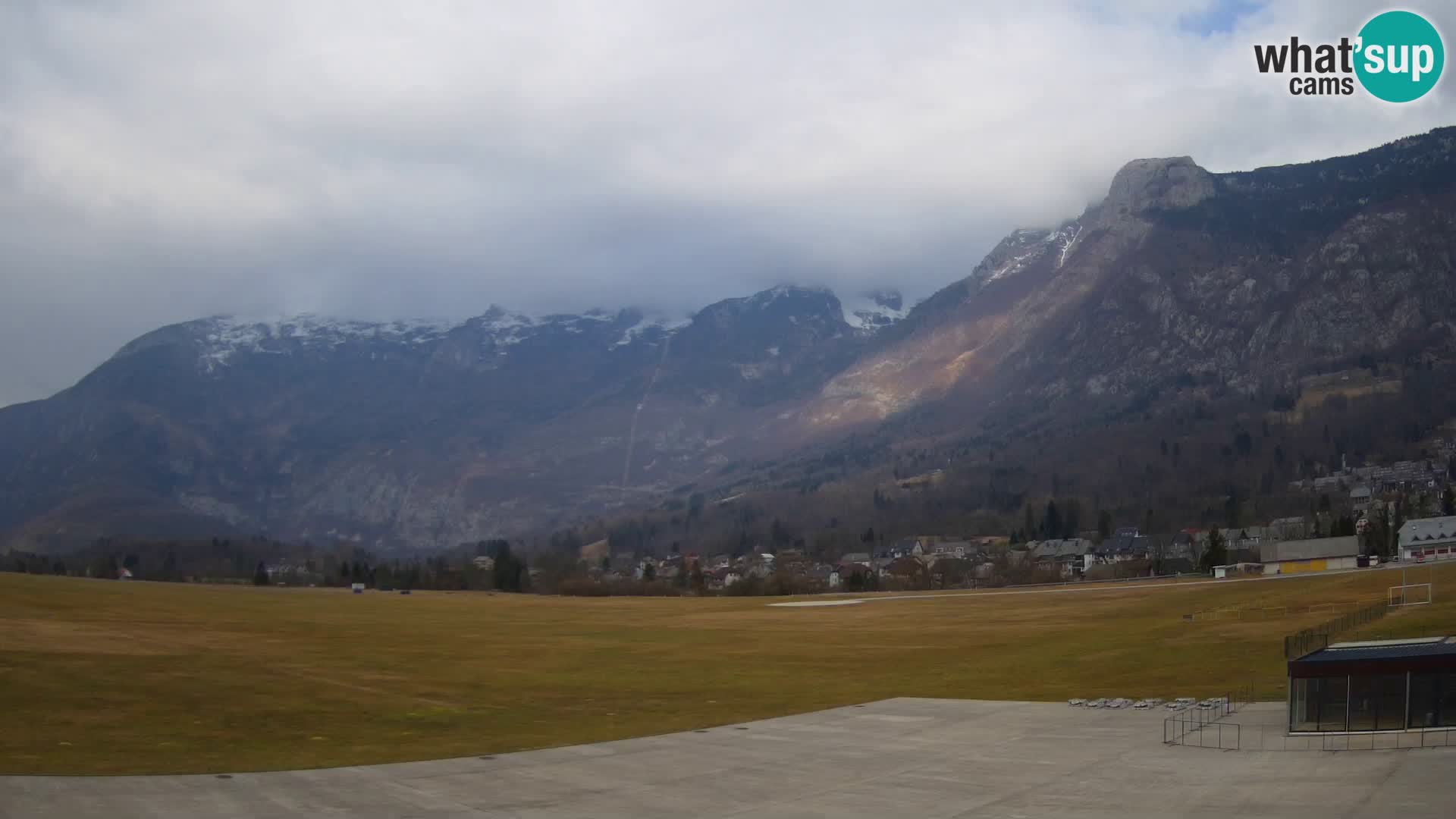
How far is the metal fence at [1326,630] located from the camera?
1865 inches

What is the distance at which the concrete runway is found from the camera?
29344mm

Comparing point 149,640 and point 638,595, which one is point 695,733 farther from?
point 638,595

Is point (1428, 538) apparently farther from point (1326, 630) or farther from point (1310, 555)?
point (1326, 630)

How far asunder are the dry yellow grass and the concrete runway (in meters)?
2.71

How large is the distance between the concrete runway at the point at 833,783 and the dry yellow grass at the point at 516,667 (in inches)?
107

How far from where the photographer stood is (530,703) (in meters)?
50.0

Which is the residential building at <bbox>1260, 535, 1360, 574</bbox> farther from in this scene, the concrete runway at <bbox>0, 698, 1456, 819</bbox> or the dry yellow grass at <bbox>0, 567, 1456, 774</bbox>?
the concrete runway at <bbox>0, 698, 1456, 819</bbox>

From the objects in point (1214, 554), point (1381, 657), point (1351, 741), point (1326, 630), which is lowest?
point (1351, 741)

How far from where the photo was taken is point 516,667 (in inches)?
2509

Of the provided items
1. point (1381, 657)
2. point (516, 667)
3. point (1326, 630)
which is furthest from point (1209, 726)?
point (516, 667)

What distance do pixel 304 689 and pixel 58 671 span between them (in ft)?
31.3

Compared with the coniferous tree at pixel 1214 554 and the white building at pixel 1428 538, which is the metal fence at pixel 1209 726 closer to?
the white building at pixel 1428 538

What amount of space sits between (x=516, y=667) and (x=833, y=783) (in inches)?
1297

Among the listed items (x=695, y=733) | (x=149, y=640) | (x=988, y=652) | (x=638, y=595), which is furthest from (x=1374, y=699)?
(x=638, y=595)
